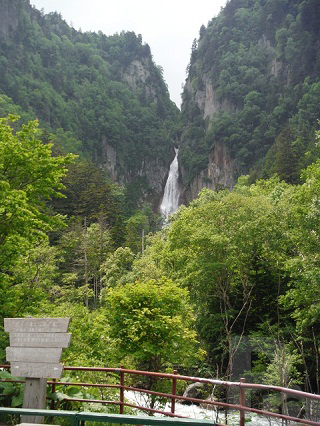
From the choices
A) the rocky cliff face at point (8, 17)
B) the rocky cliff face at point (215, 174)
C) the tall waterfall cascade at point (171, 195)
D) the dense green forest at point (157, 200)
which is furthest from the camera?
the rocky cliff face at point (8, 17)

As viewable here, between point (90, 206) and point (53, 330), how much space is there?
50.0m

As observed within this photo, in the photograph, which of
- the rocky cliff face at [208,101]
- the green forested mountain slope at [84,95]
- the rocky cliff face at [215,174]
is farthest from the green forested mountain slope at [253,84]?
the green forested mountain slope at [84,95]

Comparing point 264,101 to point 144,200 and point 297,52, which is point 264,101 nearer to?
point 297,52

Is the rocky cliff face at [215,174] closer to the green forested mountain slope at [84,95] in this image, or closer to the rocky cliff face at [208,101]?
the rocky cliff face at [208,101]

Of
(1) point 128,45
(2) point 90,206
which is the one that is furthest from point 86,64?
(2) point 90,206

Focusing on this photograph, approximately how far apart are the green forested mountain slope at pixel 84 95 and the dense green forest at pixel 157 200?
511 millimetres

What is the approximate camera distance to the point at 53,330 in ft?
20.7

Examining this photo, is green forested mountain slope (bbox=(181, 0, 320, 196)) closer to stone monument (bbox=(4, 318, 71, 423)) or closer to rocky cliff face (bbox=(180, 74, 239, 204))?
A: rocky cliff face (bbox=(180, 74, 239, 204))

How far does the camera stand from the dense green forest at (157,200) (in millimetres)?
15750

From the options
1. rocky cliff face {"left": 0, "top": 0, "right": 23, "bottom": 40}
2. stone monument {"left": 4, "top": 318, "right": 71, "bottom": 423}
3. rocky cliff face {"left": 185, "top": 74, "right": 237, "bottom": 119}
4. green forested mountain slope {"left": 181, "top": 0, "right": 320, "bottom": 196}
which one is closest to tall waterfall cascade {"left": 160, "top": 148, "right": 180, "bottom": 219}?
green forested mountain slope {"left": 181, "top": 0, "right": 320, "bottom": 196}

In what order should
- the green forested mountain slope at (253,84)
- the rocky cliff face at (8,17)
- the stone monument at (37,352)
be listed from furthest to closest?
the rocky cliff face at (8,17) → the green forested mountain slope at (253,84) → the stone monument at (37,352)

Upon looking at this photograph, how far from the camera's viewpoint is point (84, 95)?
121 metres

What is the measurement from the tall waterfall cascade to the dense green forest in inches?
180

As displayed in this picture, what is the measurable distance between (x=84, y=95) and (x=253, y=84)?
175ft
